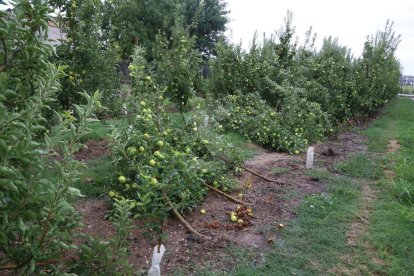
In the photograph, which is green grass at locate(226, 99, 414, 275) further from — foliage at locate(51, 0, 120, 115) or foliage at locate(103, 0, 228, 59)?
foliage at locate(103, 0, 228, 59)

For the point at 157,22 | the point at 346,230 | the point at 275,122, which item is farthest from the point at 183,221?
the point at 157,22

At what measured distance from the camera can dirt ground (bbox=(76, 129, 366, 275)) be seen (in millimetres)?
3219

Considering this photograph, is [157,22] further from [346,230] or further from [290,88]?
[346,230]

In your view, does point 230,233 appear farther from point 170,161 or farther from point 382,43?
point 382,43

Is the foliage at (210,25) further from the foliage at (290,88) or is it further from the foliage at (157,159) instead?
the foliage at (157,159)

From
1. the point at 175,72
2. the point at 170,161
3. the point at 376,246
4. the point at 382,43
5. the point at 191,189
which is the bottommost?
the point at 376,246

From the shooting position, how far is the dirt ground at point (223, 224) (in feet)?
10.6

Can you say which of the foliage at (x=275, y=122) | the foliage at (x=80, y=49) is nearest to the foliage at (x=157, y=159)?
the foliage at (x=80, y=49)

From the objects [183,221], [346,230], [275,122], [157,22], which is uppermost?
[157,22]

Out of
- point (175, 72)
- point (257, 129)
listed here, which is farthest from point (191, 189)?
point (257, 129)

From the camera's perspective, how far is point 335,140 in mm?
9375

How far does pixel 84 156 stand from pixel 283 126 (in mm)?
4221

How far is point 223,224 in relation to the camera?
3926mm

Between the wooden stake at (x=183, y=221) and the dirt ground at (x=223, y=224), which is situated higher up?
the wooden stake at (x=183, y=221)
